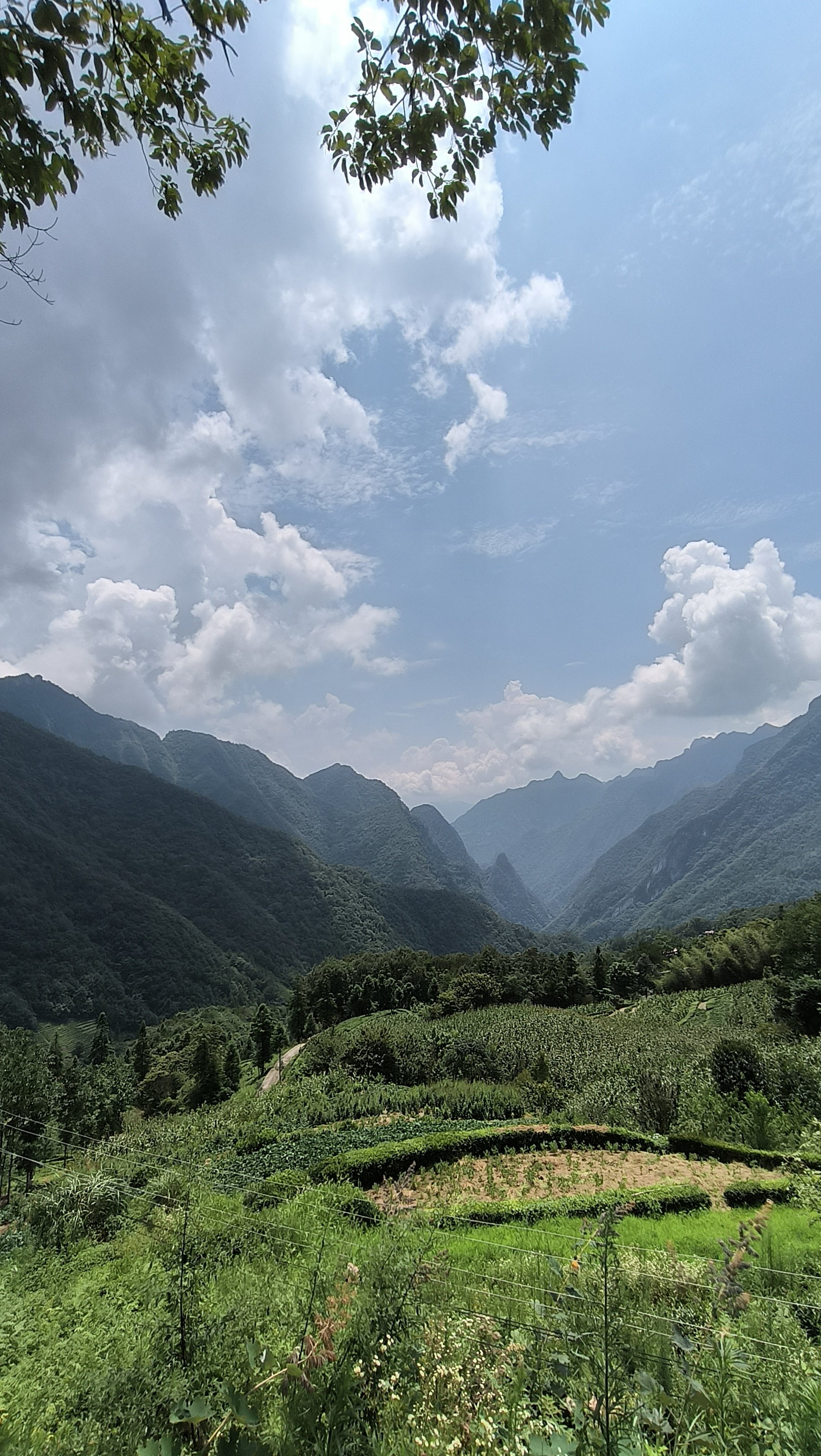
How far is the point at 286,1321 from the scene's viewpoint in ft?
12.3

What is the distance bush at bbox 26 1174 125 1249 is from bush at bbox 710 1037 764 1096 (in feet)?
55.4

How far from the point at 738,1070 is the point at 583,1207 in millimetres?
10072

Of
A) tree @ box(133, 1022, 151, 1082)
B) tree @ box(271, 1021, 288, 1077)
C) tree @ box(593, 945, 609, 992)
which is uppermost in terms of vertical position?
tree @ box(593, 945, 609, 992)

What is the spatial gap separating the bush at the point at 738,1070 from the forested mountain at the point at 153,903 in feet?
317

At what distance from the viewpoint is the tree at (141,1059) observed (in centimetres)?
4969

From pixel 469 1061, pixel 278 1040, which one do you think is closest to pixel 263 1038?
pixel 278 1040

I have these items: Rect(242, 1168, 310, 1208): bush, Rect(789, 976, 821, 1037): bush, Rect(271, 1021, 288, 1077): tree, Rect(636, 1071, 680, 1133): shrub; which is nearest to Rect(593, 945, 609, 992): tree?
Rect(789, 976, 821, 1037): bush

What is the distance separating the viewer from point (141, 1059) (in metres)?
52.8

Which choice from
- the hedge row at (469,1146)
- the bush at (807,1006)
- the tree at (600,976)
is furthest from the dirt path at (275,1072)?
the tree at (600,976)

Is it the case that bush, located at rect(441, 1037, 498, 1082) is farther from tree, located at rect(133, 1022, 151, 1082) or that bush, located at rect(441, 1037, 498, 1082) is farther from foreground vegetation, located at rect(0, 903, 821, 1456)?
tree, located at rect(133, 1022, 151, 1082)

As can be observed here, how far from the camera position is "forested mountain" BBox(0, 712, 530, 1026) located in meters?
97.7

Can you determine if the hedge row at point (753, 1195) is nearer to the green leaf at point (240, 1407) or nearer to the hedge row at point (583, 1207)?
the hedge row at point (583, 1207)

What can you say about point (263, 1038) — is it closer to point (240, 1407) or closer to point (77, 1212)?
point (77, 1212)

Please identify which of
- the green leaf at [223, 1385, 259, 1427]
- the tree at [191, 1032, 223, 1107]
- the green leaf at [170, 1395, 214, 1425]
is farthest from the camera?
the tree at [191, 1032, 223, 1107]
